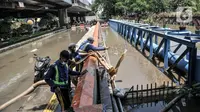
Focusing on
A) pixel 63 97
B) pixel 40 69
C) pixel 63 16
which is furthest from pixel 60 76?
pixel 63 16

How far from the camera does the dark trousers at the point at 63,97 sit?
5009mm

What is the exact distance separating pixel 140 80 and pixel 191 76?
2.00 meters

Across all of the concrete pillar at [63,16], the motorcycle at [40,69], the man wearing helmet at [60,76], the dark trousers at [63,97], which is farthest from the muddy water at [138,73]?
the concrete pillar at [63,16]

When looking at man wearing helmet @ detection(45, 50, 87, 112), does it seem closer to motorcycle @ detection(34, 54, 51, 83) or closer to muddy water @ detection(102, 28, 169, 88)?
motorcycle @ detection(34, 54, 51, 83)

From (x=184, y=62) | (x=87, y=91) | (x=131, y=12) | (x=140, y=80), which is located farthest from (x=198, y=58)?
(x=131, y=12)

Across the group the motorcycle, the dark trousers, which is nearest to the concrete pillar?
the motorcycle

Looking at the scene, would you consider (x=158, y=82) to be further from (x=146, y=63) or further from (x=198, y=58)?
(x=146, y=63)

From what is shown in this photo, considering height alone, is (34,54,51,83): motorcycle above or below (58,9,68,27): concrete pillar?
below

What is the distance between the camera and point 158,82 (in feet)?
26.6

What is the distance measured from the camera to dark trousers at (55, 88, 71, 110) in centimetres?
501

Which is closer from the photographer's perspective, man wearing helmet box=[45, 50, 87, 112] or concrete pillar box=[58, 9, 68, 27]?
man wearing helmet box=[45, 50, 87, 112]

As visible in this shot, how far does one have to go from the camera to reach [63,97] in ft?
16.9

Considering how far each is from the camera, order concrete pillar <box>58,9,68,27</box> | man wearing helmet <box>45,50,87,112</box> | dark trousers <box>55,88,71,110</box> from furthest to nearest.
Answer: concrete pillar <box>58,9,68,27</box>, dark trousers <box>55,88,71,110</box>, man wearing helmet <box>45,50,87,112</box>

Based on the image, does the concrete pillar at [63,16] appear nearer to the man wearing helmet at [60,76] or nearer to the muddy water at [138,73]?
the muddy water at [138,73]
